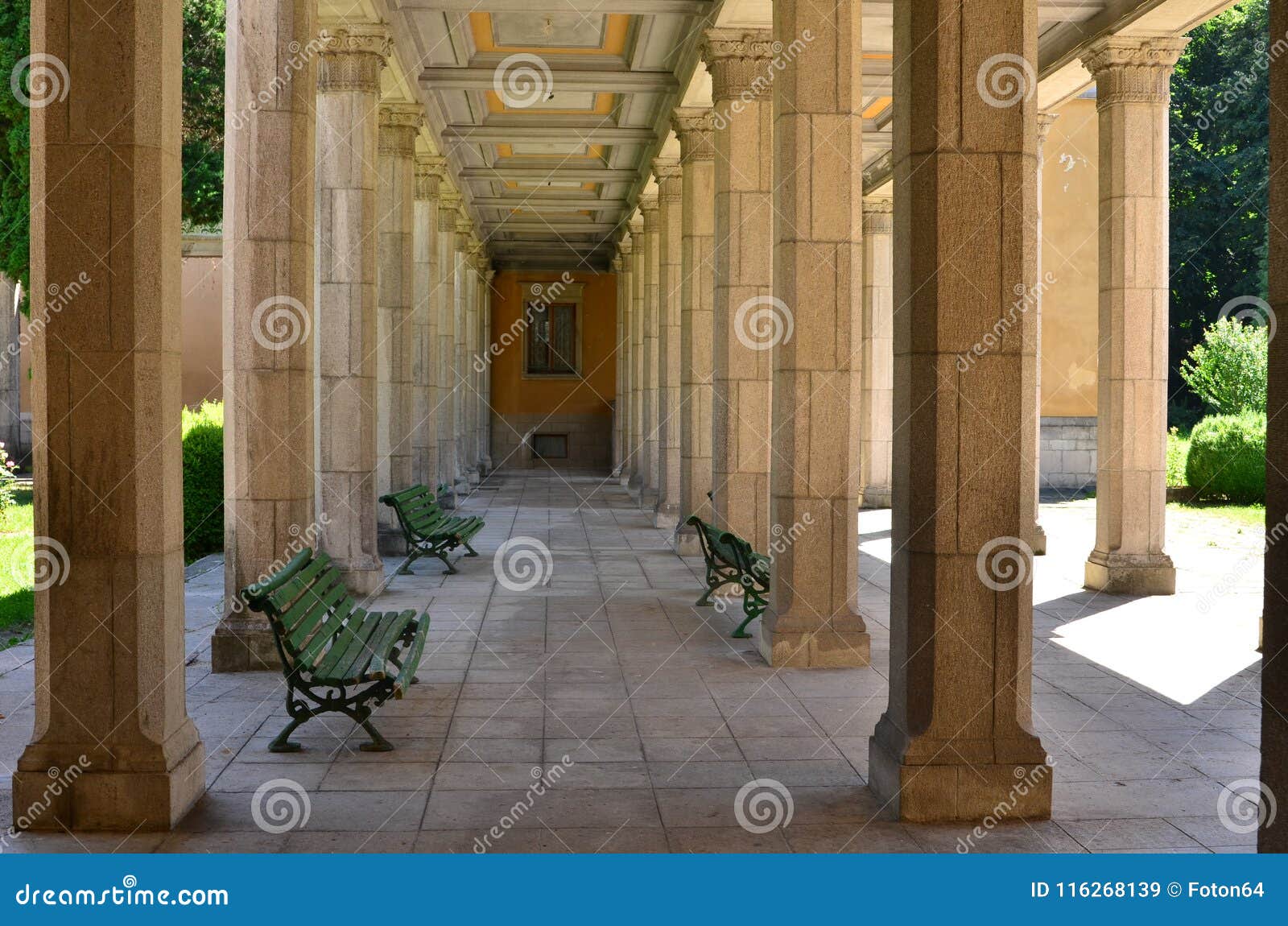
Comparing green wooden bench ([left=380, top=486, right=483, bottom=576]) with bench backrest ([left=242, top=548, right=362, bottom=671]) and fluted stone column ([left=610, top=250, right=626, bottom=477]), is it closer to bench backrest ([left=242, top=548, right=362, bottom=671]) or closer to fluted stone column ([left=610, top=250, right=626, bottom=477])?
bench backrest ([left=242, top=548, right=362, bottom=671])

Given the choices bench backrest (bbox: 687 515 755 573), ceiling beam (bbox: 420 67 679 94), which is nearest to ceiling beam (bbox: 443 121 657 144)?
ceiling beam (bbox: 420 67 679 94)

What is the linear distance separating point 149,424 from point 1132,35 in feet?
34.9

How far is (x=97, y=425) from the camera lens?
524 cm

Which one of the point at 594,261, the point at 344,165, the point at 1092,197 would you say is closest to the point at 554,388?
the point at 594,261

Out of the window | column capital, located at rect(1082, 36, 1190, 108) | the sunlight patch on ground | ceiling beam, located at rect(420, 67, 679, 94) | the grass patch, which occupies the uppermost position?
ceiling beam, located at rect(420, 67, 679, 94)

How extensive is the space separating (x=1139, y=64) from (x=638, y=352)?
16129 millimetres

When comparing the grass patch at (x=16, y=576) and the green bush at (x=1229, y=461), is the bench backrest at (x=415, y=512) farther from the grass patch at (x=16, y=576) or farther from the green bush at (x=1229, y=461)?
the green bush at (x=1229, y=461)

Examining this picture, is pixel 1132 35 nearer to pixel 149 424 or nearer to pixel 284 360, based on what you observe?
pixel 284 360

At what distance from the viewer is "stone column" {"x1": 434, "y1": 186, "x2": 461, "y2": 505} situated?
2222 cm

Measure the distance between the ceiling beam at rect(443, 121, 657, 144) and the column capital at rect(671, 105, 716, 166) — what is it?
3591 mm

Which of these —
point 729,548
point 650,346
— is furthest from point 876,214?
point 729,548

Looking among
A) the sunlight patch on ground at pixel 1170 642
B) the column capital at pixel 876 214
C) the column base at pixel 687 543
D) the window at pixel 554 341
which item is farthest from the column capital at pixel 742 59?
the window at pixel 554 341

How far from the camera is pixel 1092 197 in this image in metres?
27.9

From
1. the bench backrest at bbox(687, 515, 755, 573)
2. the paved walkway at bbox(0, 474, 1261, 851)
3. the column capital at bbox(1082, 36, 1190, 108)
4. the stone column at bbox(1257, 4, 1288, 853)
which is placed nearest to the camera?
the stone column at bbox(1257, 4, 1288, 853)
